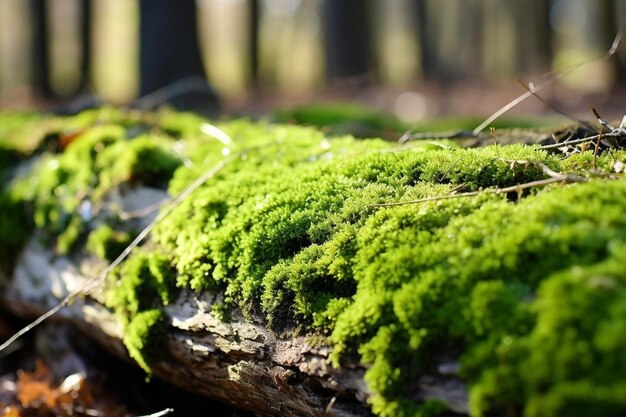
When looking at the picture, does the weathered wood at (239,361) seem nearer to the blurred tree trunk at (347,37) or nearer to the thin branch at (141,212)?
the thin branch at (141,212)

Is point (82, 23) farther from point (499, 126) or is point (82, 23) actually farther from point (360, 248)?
point (360, 248)

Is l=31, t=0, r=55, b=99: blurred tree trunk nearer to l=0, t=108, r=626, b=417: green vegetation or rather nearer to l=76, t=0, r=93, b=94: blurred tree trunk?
l=76, t=0, r=93, b=94: blurred tree trunk

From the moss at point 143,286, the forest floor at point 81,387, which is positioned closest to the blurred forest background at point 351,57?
the forest floor at point 81,387

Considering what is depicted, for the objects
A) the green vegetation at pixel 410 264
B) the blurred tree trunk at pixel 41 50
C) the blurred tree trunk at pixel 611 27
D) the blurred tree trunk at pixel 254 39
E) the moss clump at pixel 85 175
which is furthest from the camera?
the blurred tree trunk at pixel 254 39

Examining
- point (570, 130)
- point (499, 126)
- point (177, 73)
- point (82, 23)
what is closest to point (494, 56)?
point (82, 23)

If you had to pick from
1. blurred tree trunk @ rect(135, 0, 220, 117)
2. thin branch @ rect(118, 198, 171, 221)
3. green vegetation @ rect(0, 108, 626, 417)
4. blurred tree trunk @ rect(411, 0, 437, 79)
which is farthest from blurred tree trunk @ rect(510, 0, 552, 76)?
thin branch @ rect(118, 198, 171, 221)

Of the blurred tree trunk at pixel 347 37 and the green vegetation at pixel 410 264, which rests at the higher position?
the green vegetation at pixel 410 264
